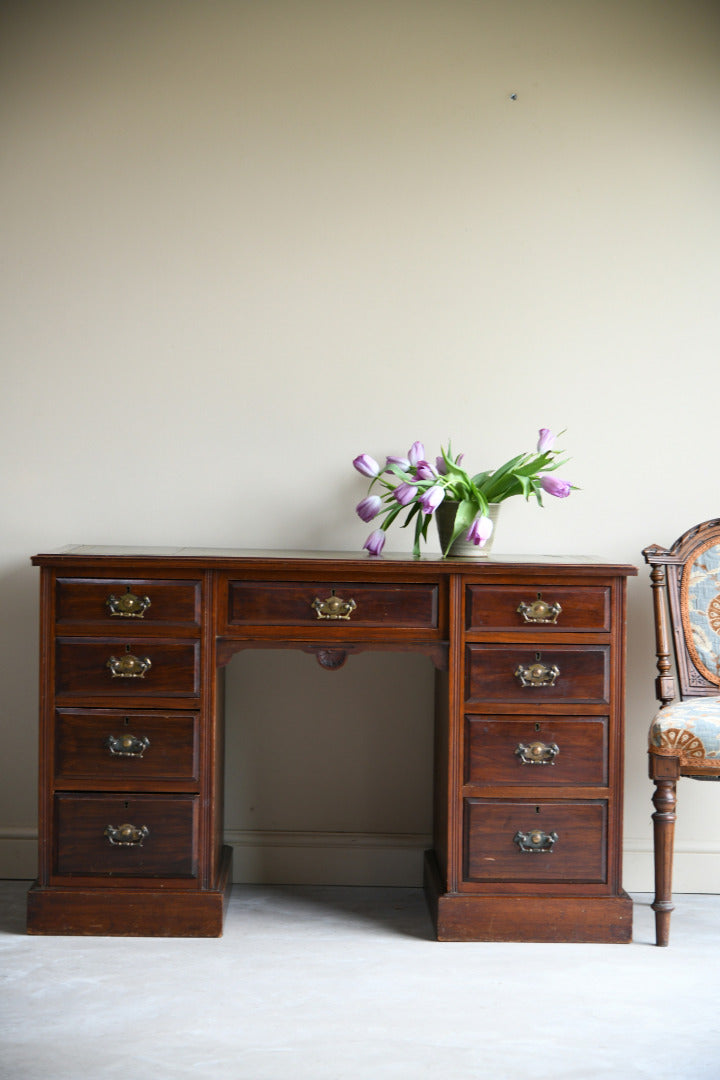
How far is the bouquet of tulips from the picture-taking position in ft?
8.20

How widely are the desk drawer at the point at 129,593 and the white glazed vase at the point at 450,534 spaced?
652mm

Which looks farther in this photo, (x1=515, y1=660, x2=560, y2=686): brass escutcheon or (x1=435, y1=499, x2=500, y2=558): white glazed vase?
(x1=435, y1=499, x2=500, y2=558): white glazed vase

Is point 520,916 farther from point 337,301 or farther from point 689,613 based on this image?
point 337,301

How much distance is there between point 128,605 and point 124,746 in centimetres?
35

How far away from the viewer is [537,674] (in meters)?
2.44

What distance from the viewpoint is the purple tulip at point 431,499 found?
2453 mm

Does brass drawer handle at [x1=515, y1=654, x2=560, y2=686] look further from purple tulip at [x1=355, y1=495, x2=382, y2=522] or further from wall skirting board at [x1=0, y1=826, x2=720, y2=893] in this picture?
wall skirting board at [x1=0, y1=826, x2=720, y2=893]

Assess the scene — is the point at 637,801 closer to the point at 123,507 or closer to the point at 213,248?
the point at 123,507

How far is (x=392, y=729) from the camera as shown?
290cm

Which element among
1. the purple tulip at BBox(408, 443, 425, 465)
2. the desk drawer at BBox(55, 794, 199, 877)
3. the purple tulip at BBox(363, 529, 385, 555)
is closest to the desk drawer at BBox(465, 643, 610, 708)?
the purple tulip at BBox(363, 529, 385, 555)

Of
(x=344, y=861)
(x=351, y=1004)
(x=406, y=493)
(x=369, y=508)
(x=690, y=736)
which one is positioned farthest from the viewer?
(x=344, y=861)

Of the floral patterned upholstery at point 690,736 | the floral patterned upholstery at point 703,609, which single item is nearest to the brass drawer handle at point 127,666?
the floral patterned upholstery at point 690,736

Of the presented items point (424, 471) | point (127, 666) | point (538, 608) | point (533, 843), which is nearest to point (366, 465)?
point (424, 471)

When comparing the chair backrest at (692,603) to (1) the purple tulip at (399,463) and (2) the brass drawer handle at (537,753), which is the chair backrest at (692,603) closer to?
(2) the brass drawer handle at (537,753)
